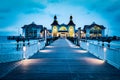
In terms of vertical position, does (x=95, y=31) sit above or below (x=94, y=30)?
below

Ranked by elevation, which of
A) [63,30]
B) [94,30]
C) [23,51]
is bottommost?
[23,51]

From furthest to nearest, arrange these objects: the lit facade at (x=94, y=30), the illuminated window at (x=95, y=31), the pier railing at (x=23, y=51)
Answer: the illuminated window at (x=95, y=31) → the lit facade at (x=94, y=30) → the pier railing at (x=23, y=51)

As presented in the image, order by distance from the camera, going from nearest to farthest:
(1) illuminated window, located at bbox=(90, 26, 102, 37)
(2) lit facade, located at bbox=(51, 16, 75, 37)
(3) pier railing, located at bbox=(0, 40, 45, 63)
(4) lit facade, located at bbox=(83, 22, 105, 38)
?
(3) pier railing, located at bbox=(0, 40, 45, 63) < (4) lit facade, located at bbox=(83, 22, 105, 38) < (1) illuminated window, located at bbox=(90, 26, 102, 37) < (2) lit facade, located at bbox=(51, 16, 75, 37)

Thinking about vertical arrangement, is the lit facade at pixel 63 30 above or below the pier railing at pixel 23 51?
above

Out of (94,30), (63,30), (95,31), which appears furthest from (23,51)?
(63,30)

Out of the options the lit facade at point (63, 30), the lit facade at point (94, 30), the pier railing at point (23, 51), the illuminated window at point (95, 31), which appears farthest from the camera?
the lit facade at point (63, 30)

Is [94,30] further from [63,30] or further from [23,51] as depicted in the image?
[23,51]

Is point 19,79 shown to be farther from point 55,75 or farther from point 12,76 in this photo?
point 55,75

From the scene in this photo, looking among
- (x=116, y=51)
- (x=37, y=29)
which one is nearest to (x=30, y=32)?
(x=37, y=29)

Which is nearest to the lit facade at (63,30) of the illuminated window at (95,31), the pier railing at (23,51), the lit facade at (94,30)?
the lit facade at (94,30)

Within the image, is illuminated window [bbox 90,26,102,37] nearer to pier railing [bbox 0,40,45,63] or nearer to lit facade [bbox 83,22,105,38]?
lit facade [bbox 83,22,105,38]

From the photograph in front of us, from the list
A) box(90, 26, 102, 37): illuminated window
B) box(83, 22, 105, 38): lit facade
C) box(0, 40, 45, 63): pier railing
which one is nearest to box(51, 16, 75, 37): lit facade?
box(83, 22, 105, 38): lit facade

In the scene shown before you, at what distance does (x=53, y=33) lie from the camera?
156125mm

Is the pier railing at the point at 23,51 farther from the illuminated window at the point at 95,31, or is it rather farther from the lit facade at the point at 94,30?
the illuminated window at the point at 95,31
